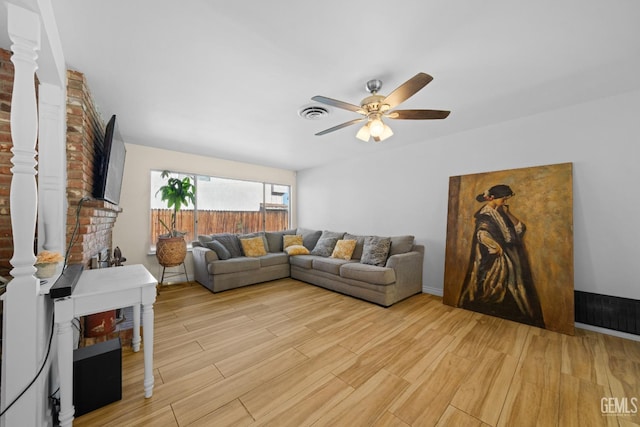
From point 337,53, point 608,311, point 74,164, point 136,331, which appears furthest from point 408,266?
point 74,164

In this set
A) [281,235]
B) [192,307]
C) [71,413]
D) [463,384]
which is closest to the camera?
[71,413]

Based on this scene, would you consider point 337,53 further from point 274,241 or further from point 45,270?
point 274,241

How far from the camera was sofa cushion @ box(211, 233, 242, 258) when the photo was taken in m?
4.34

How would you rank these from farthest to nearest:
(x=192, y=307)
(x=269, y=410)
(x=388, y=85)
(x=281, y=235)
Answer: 1. (x=281, y=235)
2. (x=192, y=307)
3. (x=388, y=85)
4. (x=269, y=410)

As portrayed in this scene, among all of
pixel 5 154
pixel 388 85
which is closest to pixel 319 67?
pixel 388 85

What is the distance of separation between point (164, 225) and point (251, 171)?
2.07 m

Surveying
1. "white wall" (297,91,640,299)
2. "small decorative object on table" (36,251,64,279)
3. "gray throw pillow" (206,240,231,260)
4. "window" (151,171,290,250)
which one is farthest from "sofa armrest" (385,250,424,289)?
"window" (151,171,290,250)

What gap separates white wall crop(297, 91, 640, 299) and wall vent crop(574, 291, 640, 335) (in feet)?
0.25

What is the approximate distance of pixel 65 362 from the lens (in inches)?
51.2

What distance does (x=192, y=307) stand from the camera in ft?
10.3

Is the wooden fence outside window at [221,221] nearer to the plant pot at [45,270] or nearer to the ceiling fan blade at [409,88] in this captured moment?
the plant pot at [45,270]

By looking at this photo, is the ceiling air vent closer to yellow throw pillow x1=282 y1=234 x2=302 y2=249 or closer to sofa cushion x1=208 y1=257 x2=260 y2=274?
sofa cushion x1=208 y1=257 x2=260 y2=274

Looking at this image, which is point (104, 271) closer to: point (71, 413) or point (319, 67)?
point (71, 413)

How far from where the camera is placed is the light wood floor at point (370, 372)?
145 centimetres
